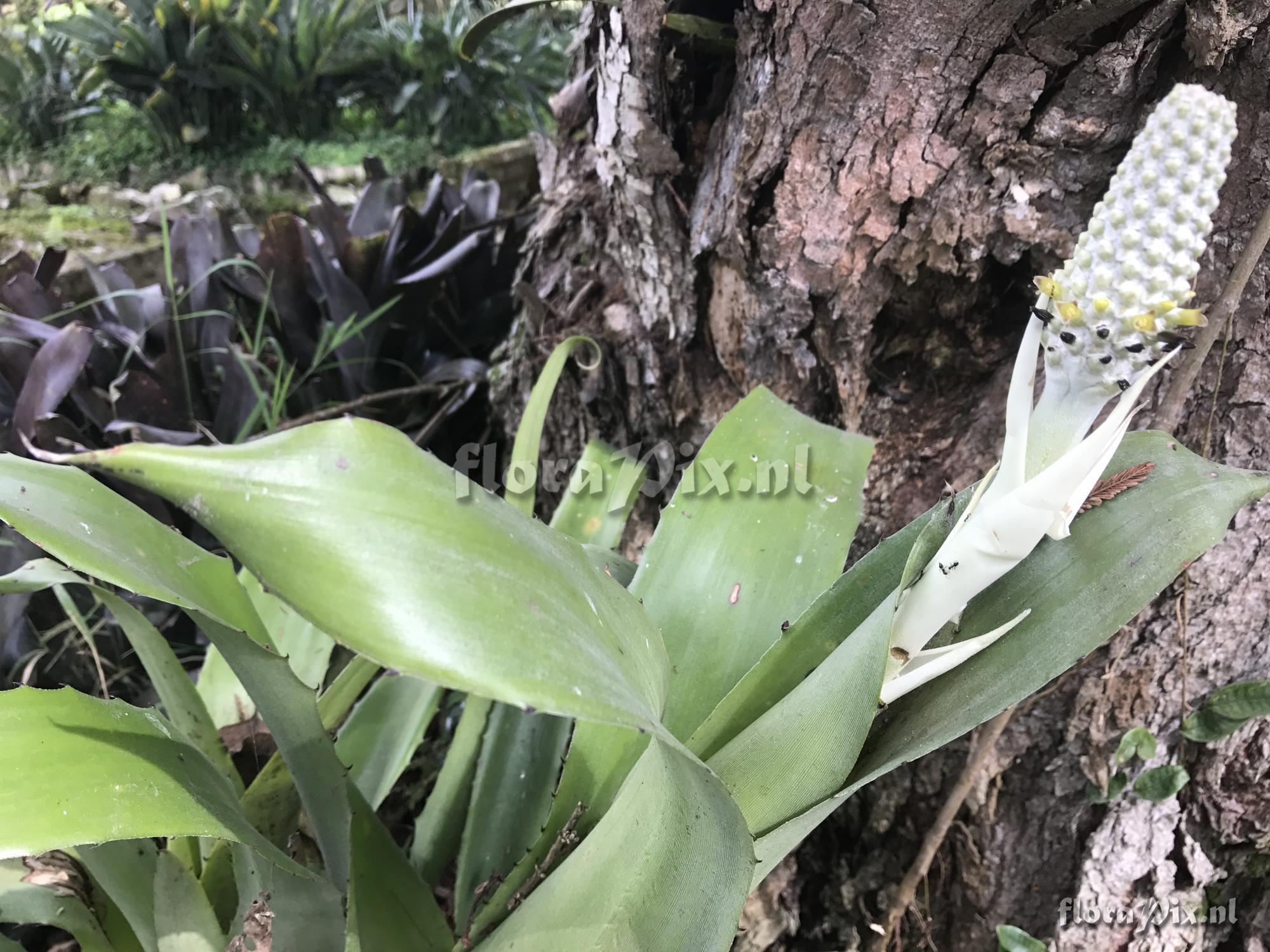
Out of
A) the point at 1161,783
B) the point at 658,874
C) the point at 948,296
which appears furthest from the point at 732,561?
the point at 1161,783

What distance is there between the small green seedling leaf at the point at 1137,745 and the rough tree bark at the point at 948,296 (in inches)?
1.1

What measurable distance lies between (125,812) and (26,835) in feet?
0.15

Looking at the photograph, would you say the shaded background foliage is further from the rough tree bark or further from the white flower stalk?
the white flower stalk

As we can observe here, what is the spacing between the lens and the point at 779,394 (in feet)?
2.42

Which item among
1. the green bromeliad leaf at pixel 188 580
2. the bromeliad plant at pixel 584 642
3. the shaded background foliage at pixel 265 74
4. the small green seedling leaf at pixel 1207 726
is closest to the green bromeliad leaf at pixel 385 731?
the bromeliad plant at pixel 584 642

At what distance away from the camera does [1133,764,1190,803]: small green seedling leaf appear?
0.62 metres

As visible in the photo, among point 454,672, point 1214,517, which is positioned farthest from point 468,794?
point 1214,517

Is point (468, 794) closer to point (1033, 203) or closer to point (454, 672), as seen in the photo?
point (454, 672)

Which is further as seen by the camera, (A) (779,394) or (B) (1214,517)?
(A) (779,394)

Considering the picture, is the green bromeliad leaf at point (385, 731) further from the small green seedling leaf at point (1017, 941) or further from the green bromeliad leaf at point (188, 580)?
the small green seedling leaf at point (1017, 941)

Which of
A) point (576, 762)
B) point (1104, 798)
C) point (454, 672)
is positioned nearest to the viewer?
point (454, 672)

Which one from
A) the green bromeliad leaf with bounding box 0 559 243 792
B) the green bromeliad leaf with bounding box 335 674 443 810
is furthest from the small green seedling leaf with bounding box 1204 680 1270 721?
the green bromeliad leaf with bounding box 0 559 243 792

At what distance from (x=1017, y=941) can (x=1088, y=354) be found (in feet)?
1.78

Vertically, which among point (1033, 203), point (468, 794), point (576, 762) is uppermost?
point (1033, 203)
